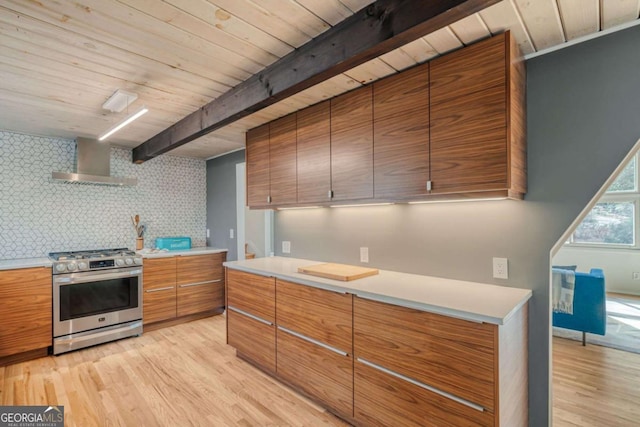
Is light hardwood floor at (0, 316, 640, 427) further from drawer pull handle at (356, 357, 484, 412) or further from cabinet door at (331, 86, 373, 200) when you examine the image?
cabinet door at (331, 86, 373, 200)

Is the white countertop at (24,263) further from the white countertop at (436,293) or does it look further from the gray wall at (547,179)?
the gray wall at (547,179)

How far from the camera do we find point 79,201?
3799 mm

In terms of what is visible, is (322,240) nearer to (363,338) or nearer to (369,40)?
(363,338)

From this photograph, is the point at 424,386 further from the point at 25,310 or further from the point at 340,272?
the point at 25,310

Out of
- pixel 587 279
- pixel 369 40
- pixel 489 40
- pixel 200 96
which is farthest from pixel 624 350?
pixel 200 96

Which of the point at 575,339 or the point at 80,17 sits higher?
the point at 80,17

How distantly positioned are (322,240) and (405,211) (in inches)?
37.3

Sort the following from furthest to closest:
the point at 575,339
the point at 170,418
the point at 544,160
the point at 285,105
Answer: the point at 575,339, the point at 285,105, the point at 170,418, the point at 544,160

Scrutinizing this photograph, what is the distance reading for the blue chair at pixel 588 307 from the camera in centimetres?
309

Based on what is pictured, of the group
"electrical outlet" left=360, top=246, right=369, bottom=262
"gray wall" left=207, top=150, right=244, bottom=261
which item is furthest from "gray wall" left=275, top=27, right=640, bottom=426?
"gray wall" left=207, top=150, right=244, bottom=261

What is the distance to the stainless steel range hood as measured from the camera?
3.61 meters

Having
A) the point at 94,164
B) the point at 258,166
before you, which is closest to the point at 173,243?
the point at 94,164

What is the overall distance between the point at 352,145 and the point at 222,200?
2869mm

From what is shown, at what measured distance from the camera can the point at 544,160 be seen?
1.81m
